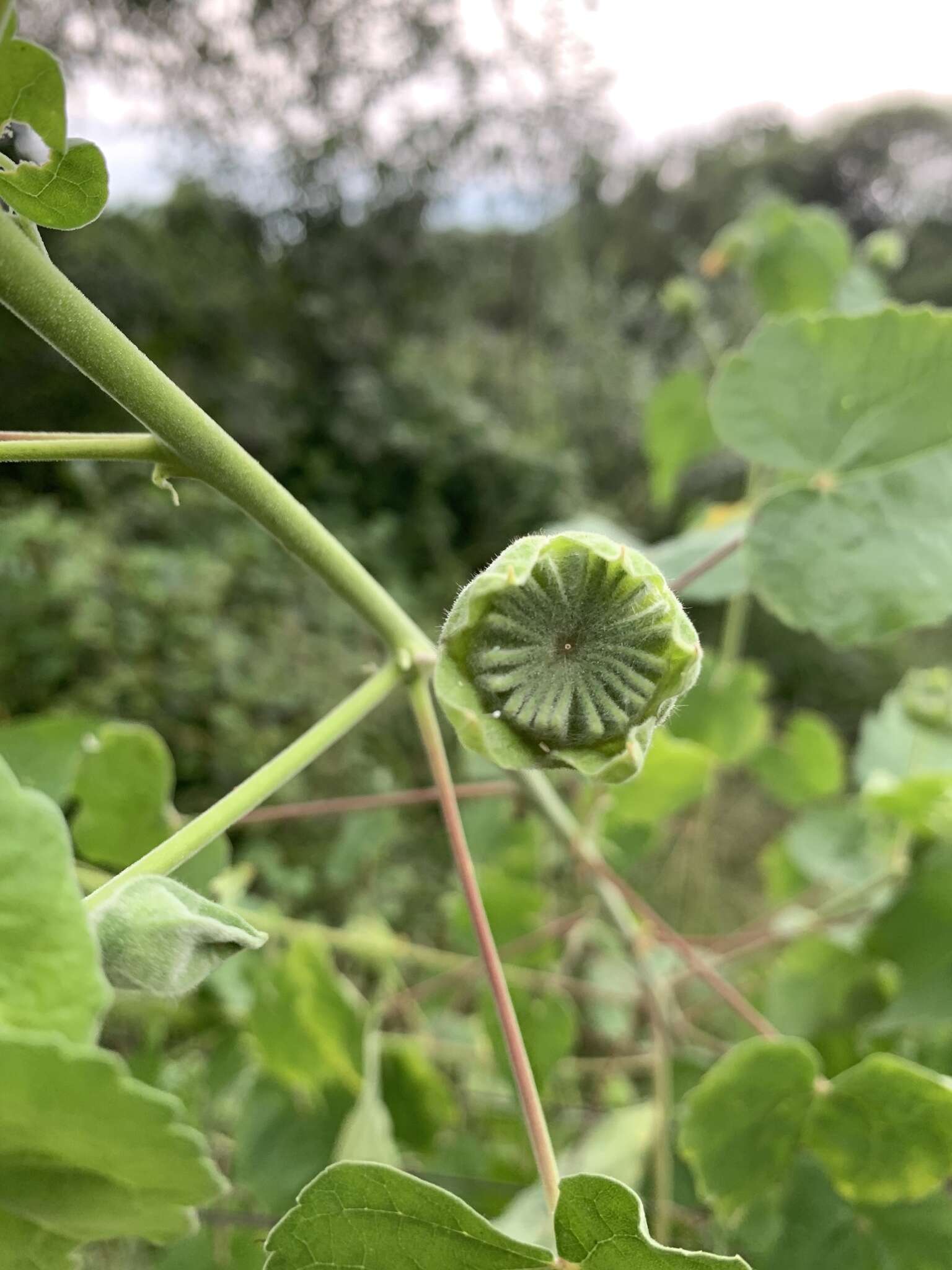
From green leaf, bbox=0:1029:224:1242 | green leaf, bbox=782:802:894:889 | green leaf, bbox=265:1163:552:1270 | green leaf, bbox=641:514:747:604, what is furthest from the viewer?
green leaf, bbox=782:802:894:889

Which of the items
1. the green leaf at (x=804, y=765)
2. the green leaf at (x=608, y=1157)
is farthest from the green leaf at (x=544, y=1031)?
the green leaf at (x=804, y=765)

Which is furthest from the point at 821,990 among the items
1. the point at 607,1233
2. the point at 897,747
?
the point at 607,1233

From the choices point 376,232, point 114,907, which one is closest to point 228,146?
point 376,232

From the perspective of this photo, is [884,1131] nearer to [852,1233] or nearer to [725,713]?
[852,1233]

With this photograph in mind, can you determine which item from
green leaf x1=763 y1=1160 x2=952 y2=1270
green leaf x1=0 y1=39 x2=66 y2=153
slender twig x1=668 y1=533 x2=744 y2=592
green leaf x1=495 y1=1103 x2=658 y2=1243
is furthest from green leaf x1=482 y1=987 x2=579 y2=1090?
green leaf x1=0 y1=39 x2=66 y2=153

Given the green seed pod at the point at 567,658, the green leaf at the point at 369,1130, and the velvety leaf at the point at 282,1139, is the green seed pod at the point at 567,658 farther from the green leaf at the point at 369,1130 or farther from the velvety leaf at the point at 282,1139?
the velvety leaf at the point at 282,1139

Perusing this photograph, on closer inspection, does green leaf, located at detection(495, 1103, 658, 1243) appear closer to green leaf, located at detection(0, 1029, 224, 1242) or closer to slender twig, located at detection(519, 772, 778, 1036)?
slender twig, located at detection(519, 772, 778, 1036)
